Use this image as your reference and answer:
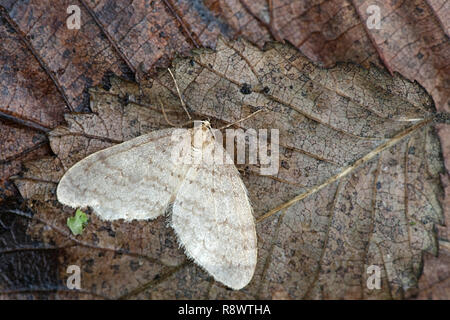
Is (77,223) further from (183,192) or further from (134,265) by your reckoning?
(183,192)

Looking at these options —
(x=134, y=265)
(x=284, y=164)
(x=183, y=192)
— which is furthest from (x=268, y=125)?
(x=134, y=265)

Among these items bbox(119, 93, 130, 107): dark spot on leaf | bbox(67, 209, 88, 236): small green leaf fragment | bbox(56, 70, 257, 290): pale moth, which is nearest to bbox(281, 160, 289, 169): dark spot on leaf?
bbox(56, 70, 257, 290): pale moth

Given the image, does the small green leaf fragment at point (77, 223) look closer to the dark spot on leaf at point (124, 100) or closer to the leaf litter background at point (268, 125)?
the leaf litter background at point (268, 125)

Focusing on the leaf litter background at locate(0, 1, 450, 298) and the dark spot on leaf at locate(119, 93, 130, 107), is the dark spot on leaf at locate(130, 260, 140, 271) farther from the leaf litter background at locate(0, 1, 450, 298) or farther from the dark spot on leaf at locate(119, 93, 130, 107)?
the dark spot on leaf at locate(119, 93, 130, 107)

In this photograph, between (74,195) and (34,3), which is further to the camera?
(34,3)

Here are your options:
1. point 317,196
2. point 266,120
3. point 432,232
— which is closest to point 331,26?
point 266,120

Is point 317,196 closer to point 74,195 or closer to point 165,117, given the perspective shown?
point 165,117

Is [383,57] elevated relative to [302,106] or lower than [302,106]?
elevated
